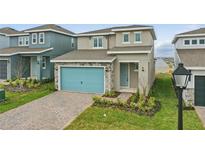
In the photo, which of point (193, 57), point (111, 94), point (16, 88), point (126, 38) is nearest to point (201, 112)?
point (193, 57)

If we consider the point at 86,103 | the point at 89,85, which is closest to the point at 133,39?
the point at 89,85

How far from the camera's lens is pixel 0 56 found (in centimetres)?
1603

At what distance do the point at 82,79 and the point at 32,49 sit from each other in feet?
20.0

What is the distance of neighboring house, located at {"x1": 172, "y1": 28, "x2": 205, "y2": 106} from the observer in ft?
37.0

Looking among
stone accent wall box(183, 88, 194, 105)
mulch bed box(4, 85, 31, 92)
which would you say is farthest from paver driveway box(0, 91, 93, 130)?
stone accent wall box(183, 88, 194, 105)

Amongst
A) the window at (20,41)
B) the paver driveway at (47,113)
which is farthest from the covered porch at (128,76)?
the window at (20,41)

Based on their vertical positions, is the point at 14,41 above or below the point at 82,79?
above

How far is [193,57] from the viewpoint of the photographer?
12.3 meters

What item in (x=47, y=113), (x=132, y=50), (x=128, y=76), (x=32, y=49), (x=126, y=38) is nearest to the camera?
(x=47, y=113)

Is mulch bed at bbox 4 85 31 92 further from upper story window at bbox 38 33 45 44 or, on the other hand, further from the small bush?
upper story window at bbox 38 33 45 44

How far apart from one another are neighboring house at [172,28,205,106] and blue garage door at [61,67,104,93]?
17.6 feet

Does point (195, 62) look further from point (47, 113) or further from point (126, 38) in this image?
point (47, 113)
